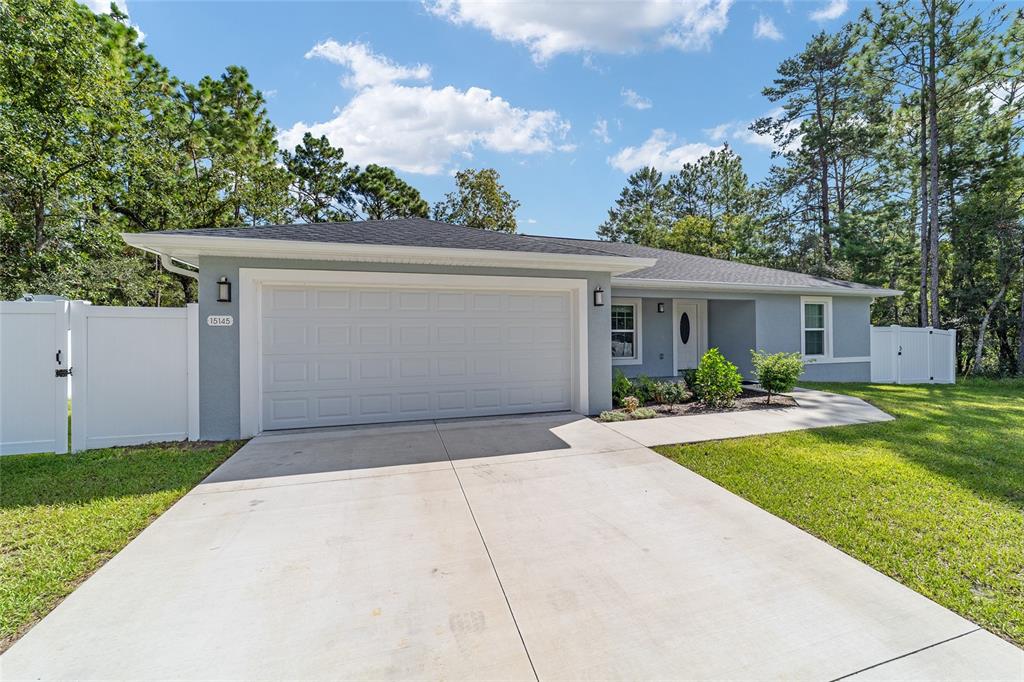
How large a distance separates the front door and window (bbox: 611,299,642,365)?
1.27 meters

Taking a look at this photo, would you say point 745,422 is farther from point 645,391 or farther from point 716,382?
point 645,391

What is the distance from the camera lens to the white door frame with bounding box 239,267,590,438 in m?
5.91

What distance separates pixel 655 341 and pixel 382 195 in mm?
18549

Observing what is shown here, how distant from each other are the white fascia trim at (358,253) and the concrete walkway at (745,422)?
2732 millimetres

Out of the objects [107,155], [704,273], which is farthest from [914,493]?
[107,155]

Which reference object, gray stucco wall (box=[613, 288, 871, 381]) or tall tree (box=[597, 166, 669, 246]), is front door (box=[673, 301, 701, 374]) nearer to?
gray stucco wall (box=[613, 288, 871, 381])

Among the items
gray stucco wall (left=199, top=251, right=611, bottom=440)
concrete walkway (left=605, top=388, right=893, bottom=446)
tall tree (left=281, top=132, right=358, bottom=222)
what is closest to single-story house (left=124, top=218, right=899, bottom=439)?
gray stucco wall (left=199, top=251, right=611, bottom=440)

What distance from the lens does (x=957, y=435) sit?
5965 mm

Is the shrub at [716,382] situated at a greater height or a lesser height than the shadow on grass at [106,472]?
greater

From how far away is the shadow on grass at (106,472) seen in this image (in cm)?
399

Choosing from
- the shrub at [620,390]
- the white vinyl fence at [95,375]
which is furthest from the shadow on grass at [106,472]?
the shrub at [620,390]

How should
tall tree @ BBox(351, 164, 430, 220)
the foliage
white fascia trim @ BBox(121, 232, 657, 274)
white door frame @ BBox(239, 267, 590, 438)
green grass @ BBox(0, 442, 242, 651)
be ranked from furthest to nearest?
the foliage < tall tree @ BBox(351, 164, 430, 220) < white door frame @ BBox(239, 267, 590, 438) < white fascia trim @ BBox(121, 232, 657, 274) < green grass @ BBox(0, 442, 242, 651)

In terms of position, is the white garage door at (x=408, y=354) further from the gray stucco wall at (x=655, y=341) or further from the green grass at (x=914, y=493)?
the gray stucco wall at (x=655, y=341)

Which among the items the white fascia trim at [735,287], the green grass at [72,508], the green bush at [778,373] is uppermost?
the white fascia trim at [735,287]
